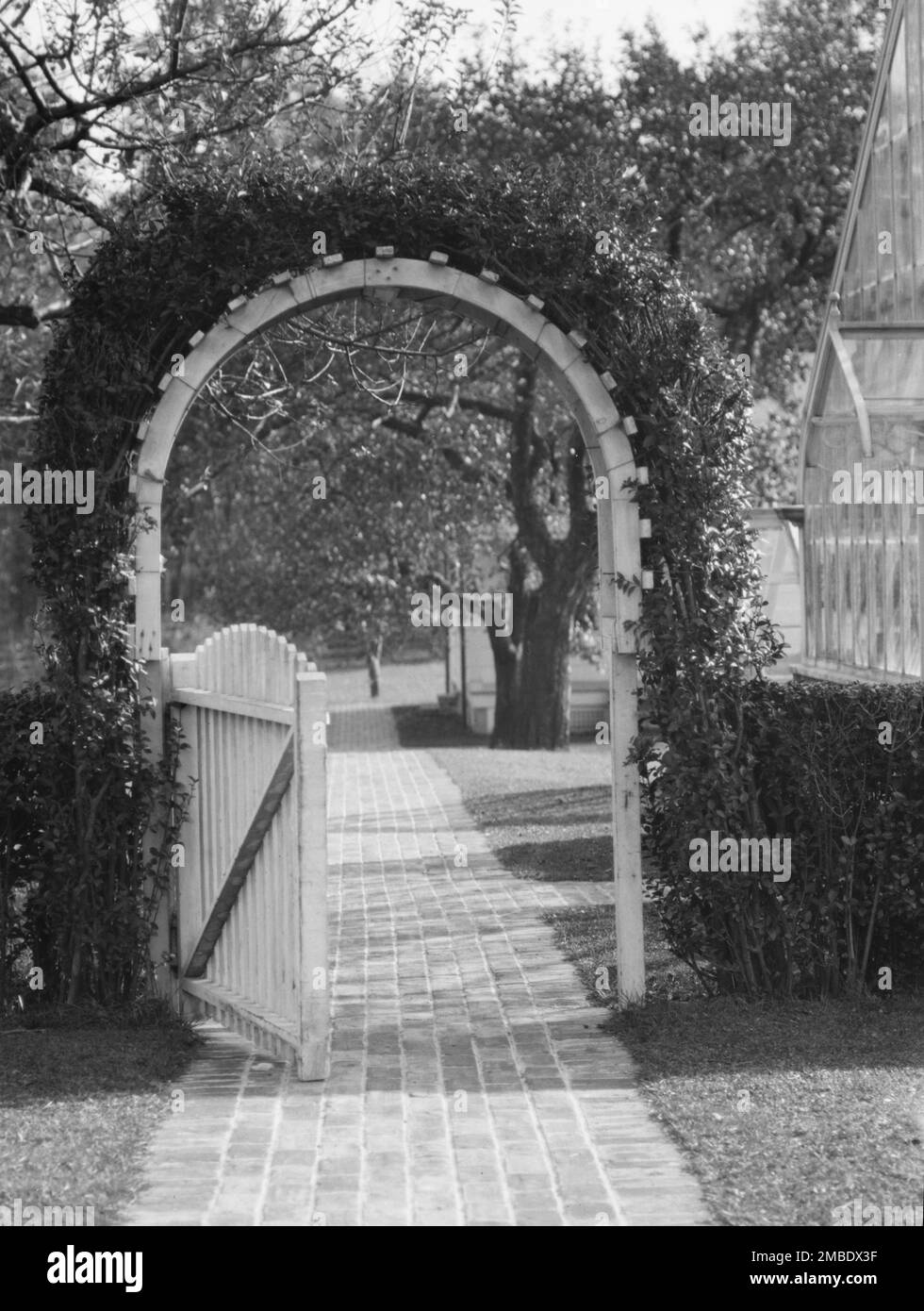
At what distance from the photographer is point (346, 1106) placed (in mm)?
6266

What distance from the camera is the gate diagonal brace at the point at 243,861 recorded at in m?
6.84

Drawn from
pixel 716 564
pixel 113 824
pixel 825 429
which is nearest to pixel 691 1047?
pixel 716 564

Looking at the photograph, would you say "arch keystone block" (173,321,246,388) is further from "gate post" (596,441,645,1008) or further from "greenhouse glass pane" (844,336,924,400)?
"greenhouse glass pane" (844,336,924,400)

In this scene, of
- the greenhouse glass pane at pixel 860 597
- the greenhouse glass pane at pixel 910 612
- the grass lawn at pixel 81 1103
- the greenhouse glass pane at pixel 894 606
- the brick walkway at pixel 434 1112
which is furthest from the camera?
the greenhouse glass pane at pixel 860 597

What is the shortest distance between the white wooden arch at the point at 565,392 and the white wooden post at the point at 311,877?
1.23 meters

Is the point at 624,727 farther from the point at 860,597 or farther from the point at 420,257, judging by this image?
Answer: the point at 860,597

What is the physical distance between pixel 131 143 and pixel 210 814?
6.28m

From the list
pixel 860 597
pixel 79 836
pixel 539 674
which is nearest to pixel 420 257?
pixel 79 836
